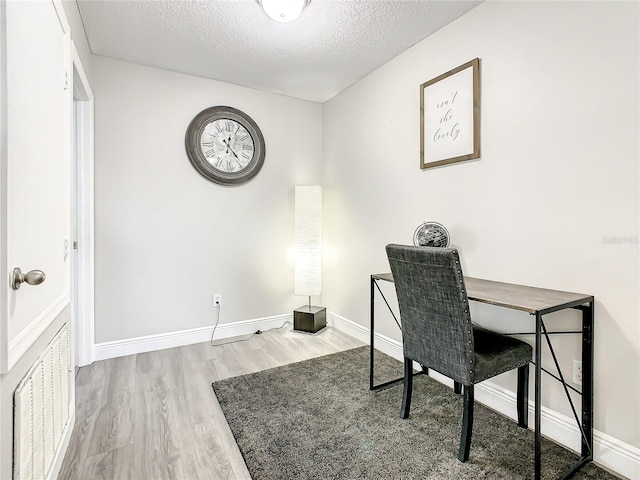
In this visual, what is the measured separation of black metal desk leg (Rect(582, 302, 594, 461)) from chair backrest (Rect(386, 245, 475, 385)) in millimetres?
567

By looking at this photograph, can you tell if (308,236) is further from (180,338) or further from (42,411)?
(42,411)

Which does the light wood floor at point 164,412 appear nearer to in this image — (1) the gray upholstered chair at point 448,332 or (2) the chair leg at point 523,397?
(1) the gray upholstered chair at point 448,332

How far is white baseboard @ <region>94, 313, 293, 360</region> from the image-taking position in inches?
108

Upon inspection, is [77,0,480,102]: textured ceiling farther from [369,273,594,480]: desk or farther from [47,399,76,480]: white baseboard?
[47,399,76,480]: white baseboard

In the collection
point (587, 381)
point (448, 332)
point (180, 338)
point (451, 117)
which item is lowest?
point (180, 338)

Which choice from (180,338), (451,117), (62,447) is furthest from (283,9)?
(180,338)

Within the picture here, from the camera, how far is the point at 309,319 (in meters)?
3.34

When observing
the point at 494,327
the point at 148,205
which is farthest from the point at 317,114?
the point at 494,327

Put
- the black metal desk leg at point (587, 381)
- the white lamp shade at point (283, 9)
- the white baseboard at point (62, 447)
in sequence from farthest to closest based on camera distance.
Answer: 1. the white lamp shade at point (283, 9)
2. the black metal desk leg at point (587, 381)
3. the white baseboard at point (62, 447)

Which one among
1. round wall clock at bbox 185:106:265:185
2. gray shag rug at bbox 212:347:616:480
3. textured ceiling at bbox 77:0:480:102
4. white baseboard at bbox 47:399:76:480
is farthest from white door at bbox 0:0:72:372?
round wall clock at bbox 185:106:265:185

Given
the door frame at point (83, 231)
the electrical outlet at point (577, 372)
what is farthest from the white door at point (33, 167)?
the electrical outlet at point (577, 372)

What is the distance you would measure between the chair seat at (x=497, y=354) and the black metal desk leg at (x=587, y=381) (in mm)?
224

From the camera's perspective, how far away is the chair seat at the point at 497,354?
1.54 metres

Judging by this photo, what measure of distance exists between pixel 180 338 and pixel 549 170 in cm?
300
